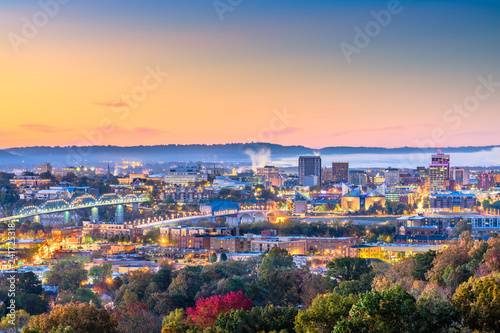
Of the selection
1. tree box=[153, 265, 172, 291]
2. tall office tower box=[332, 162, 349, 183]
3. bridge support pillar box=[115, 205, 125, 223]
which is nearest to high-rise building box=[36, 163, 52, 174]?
tall office tower box=[332, 162, 349, 183]

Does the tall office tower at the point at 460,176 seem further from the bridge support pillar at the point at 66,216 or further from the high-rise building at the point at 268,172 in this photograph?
the bridge support pillar at the point at 66,216

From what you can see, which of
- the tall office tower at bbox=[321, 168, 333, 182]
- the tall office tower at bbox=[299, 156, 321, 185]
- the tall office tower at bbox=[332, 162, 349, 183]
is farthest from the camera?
the tall office tower at bbox=[321, 168, 333, 182]

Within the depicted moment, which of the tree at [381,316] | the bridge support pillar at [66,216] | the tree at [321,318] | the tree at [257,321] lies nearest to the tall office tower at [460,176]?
the bridge support pillar at [66,216]

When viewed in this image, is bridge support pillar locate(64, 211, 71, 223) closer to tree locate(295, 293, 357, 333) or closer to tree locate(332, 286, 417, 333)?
tree locate(295, 293, 357, 333)

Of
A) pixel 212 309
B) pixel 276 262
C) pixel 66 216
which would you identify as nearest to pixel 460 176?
pixel 66 216

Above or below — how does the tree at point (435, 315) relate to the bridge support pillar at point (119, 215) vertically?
above

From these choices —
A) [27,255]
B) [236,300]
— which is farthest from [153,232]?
[236,300]
